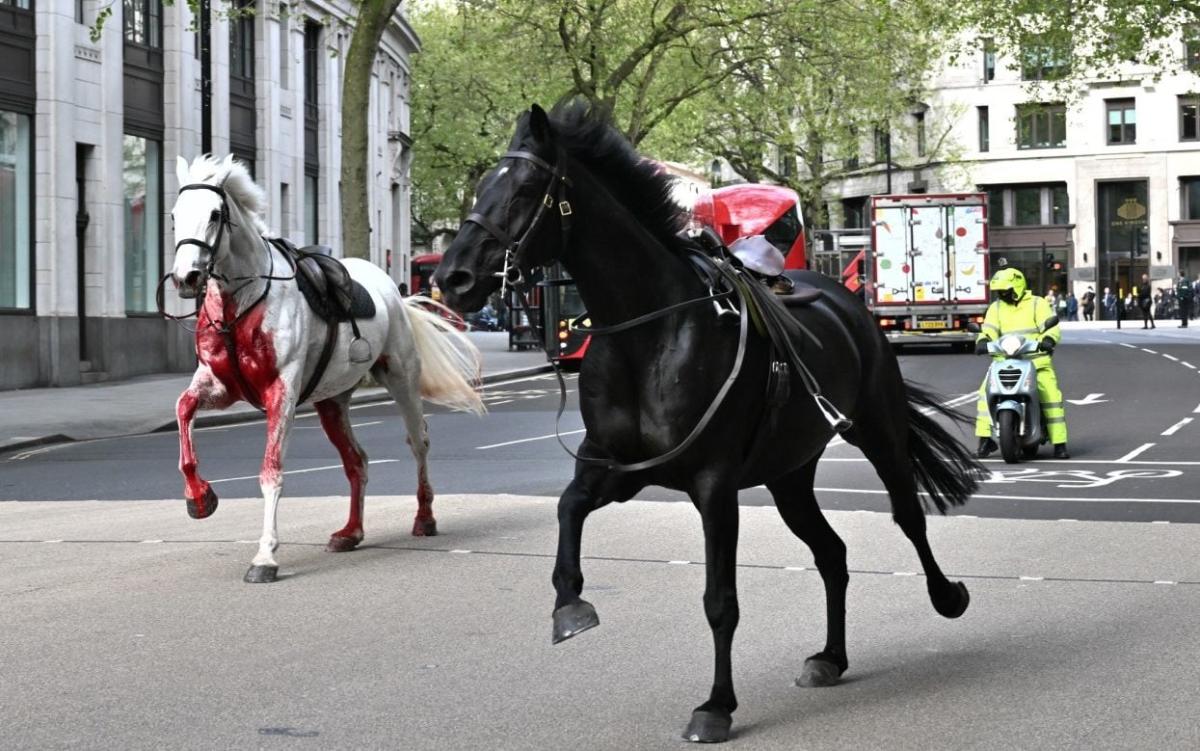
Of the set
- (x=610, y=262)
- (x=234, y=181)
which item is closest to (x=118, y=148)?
(x=234, y=181)

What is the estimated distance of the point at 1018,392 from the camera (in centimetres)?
1653

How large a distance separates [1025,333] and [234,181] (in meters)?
9.19

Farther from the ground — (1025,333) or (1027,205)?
(1027,205)

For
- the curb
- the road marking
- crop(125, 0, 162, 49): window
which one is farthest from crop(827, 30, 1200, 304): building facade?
the road marking

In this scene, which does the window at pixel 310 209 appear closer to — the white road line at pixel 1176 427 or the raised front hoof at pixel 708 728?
the white road line at pixel 1176 427

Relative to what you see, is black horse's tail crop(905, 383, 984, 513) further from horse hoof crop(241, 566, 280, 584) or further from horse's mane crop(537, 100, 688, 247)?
horse hoof crop(241, 566, 280, 584)

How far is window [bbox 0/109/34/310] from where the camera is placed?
29.1 meters

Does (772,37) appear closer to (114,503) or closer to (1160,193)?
(114,503)

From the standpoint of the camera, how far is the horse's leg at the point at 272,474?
9.06 meters

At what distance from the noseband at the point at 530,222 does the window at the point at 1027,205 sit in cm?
8189

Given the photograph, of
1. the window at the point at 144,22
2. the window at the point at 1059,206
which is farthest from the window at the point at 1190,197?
the window at the point at 144,22

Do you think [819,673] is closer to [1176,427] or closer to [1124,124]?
[1176,427]

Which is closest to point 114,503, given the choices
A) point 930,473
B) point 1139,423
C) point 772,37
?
point 930,473

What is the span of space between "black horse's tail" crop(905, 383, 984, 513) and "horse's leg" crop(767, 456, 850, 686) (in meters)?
0.81
